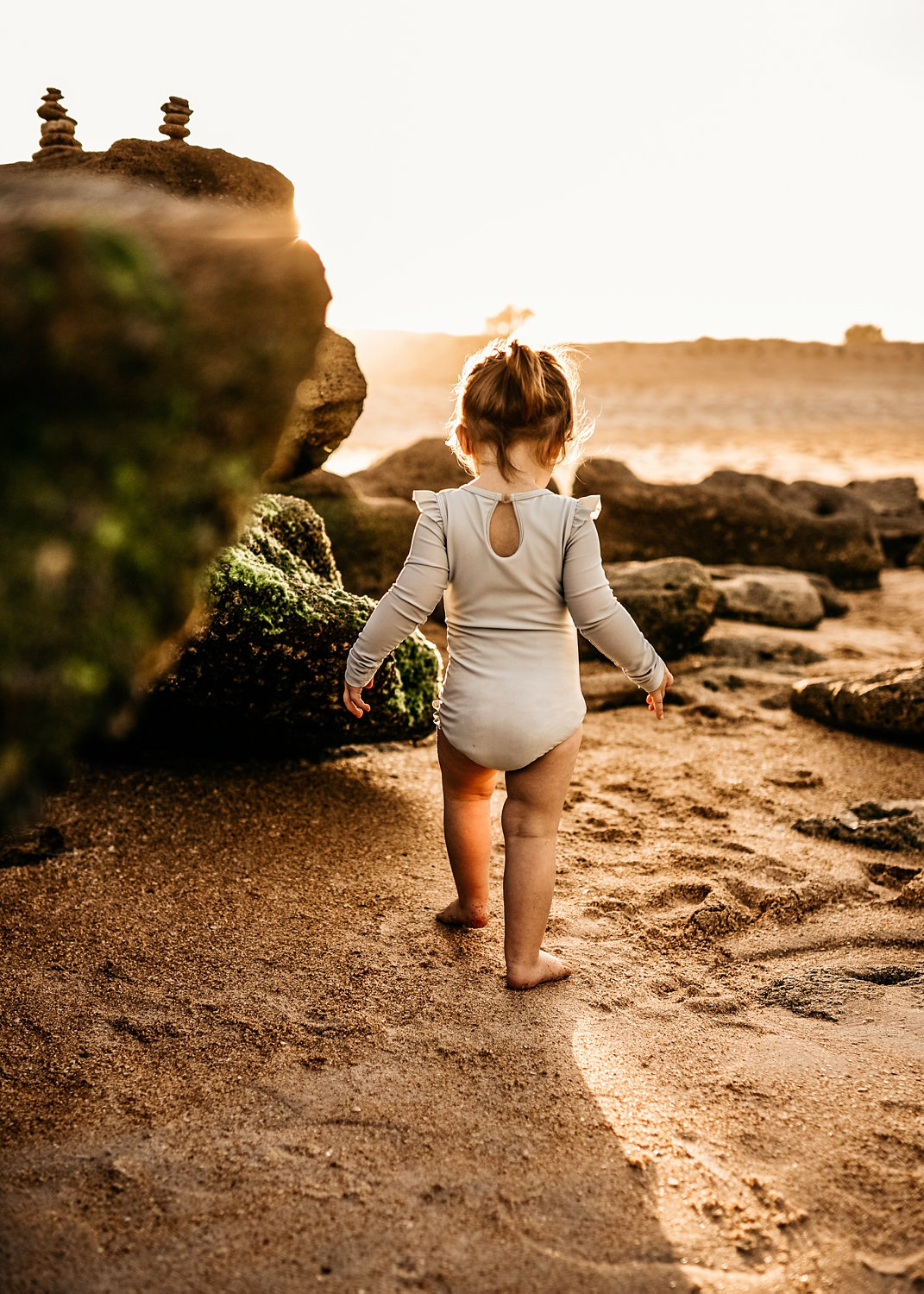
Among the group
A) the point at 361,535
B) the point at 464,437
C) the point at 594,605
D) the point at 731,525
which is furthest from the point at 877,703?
the point at 731,525

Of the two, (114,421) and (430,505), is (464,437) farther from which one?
(114,421)

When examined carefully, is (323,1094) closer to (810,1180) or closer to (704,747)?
(810,1180)

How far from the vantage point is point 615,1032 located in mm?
2586

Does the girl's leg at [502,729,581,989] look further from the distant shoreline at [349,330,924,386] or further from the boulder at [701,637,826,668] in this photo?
the distant shoreline at [349,330,924,386]

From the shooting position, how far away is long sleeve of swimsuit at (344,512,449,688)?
2.82 meters

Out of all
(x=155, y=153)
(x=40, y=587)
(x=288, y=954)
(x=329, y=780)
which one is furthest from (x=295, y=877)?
(x=155, y=153)

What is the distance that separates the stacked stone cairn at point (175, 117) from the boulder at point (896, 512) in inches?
314

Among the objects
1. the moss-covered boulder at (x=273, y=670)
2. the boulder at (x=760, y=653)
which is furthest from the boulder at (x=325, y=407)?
the boulder at (x=760, y=653)

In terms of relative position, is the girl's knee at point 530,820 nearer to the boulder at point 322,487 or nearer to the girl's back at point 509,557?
the girl's back at point 509,557

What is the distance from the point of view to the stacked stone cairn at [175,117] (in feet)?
12.2

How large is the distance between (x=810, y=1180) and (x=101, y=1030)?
1.68 metres

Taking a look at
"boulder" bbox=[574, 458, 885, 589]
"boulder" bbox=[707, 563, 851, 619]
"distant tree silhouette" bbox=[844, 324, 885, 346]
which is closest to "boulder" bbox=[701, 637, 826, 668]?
"boulder" bbox=[707, 563, 851, 619]

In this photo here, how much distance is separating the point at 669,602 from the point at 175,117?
382 centimetres

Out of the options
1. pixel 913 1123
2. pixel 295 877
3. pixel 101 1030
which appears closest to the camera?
pixel 913 1123
